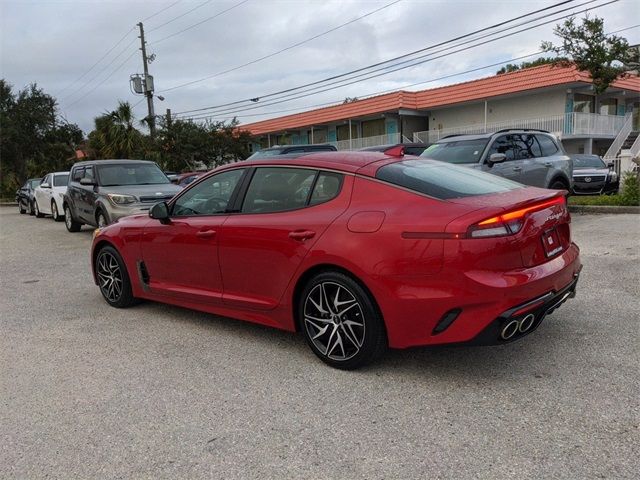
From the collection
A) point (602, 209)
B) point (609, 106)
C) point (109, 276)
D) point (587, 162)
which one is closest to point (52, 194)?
point (109, 276)

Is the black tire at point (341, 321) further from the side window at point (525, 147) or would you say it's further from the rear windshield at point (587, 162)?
the rear windshield at point (587, 162)

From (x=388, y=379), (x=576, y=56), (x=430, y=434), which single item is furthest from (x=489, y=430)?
(x=576, y=56)

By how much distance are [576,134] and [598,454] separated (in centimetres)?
2709

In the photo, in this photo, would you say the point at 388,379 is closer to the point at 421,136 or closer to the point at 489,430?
the point at 489,430

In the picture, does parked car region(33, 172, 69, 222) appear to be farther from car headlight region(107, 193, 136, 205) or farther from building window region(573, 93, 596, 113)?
building window region(573, 93, 596, 113)

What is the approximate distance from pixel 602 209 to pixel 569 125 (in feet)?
53.7

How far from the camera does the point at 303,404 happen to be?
11.6 ft

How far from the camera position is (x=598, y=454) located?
2791mm

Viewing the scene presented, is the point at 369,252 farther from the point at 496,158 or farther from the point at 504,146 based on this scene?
the point at 504,146

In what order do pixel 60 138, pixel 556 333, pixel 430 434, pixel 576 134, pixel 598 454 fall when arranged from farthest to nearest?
pixel 60 138 < pixel 576 134 < pixel 556 333 < pixel 430 434 < pixel 598 454

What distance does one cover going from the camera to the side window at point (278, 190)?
14.0ft

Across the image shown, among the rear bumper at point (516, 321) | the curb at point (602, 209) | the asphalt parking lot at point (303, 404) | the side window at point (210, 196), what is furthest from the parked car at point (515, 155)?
the rear bumper at point (516, 321)

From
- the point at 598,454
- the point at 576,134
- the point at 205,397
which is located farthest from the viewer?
the point at 576,134

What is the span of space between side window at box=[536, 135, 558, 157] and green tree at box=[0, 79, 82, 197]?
3395 centimetres
